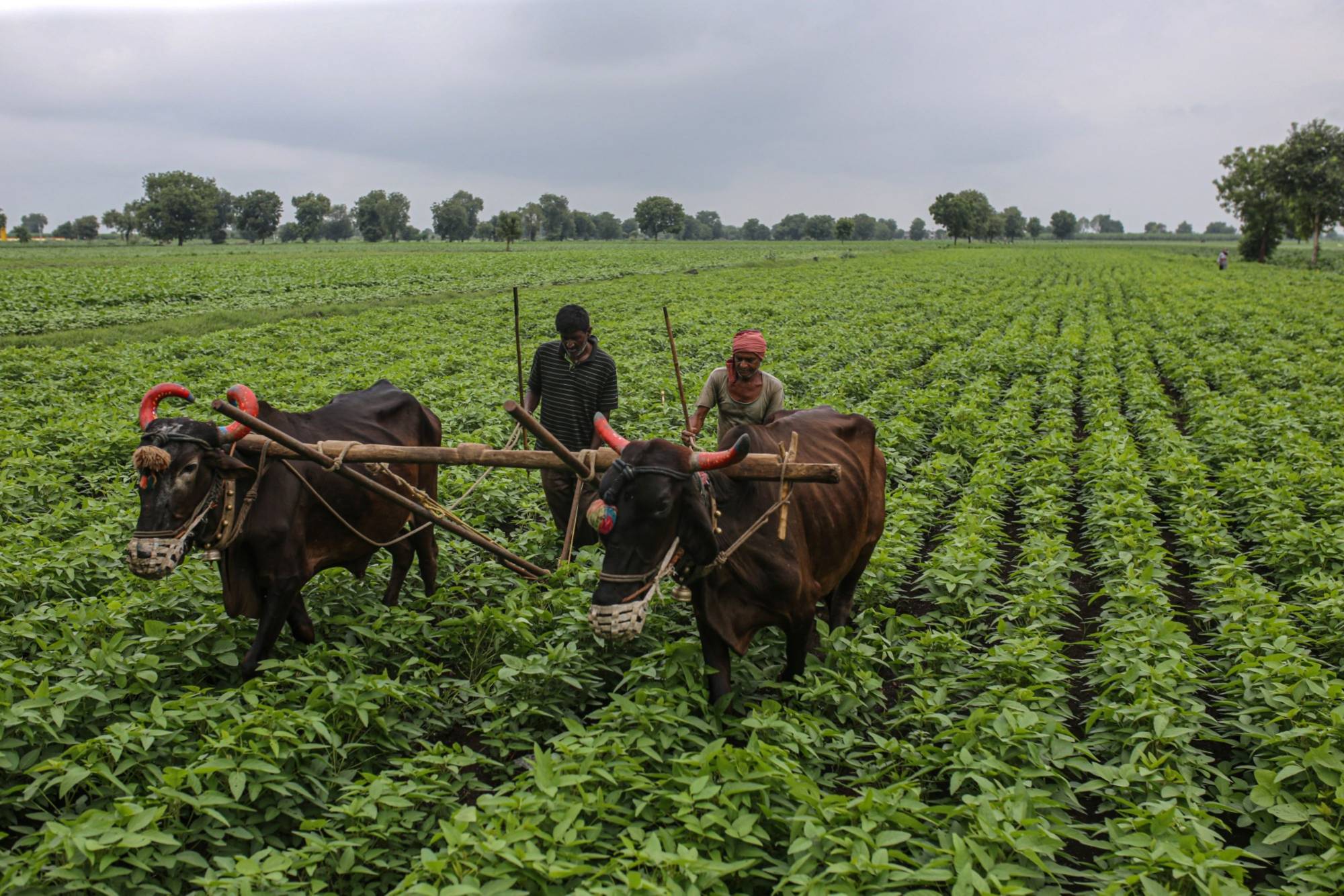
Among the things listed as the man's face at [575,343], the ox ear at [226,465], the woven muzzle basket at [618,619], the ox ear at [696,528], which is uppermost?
the man's face at [575,343]

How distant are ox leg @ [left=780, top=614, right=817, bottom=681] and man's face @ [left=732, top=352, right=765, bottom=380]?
200cm

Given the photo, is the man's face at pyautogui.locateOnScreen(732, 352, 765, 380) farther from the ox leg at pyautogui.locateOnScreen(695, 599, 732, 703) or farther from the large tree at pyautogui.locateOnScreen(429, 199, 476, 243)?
the large tree at pyautogui.locateOnScreen(429, 199, 476, 243)

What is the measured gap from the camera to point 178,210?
4124 inches

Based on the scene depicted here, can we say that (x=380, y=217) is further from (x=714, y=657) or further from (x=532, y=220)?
(x=714, y=657)

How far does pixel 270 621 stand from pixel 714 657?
2.59 meters

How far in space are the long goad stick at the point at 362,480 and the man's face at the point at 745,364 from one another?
6.44 ft

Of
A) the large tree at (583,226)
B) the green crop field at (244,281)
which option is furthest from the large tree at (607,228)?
the green crop field at (244,281)

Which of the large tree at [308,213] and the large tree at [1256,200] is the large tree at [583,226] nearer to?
the large tree at [308,213]

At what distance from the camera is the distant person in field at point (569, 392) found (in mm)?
6723

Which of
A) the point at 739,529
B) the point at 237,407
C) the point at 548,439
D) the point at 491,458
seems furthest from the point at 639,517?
the point at 237,407

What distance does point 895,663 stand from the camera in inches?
223

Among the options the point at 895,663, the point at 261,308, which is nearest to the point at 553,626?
the point at 895,663

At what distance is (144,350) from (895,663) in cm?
1954

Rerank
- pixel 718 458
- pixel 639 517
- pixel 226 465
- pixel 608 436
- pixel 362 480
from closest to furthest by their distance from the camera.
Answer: pixel 639 517, pixel 718 458, pixel 608 436, pixel 226 465, pixel 362 480
